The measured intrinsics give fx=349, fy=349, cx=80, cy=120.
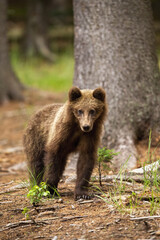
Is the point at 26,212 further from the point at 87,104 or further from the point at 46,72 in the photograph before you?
the point at 46,72

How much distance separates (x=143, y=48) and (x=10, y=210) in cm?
344

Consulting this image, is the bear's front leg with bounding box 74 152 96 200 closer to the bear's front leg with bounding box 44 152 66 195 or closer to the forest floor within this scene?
the forest floor

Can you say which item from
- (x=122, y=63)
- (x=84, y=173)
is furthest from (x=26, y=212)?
(x=122, y=63)

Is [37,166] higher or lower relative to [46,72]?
lower

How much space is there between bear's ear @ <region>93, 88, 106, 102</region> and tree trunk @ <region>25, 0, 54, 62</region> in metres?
16.4

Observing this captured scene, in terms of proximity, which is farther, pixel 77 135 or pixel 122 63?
pixel 122 63

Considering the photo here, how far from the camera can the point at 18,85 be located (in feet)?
41.1

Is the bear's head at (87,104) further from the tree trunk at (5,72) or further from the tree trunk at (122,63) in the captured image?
the tree trunk at (5,72)

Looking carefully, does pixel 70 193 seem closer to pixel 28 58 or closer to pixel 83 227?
pixel 83 227

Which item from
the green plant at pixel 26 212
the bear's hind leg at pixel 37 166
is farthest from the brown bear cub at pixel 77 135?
the green plant at pixel 26 212

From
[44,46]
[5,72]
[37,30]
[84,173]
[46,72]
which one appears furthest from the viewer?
[44,46]

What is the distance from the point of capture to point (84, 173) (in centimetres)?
457

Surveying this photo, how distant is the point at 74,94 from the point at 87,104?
0.22 metres

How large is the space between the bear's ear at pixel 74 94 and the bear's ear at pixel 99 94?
0.19m
